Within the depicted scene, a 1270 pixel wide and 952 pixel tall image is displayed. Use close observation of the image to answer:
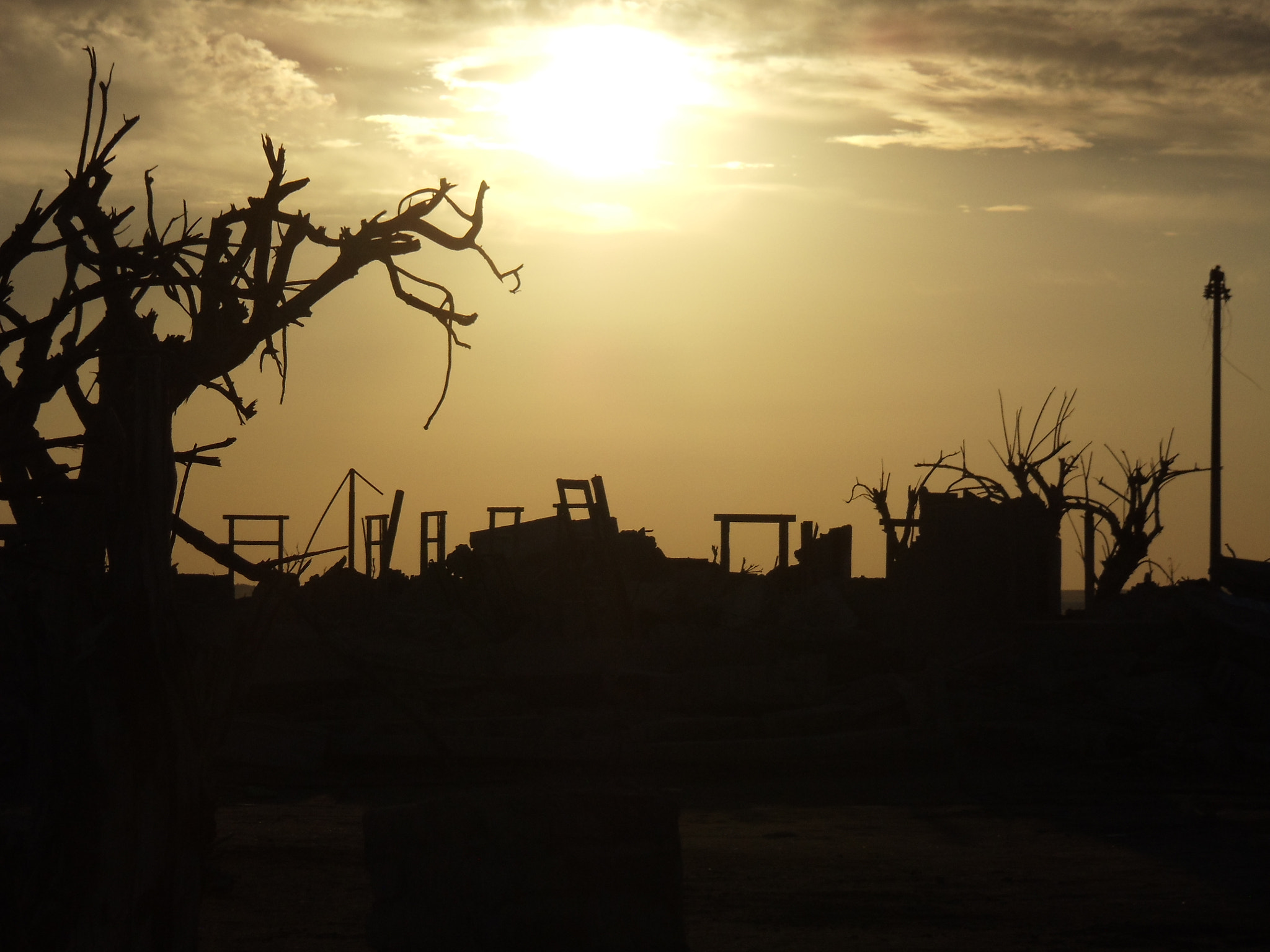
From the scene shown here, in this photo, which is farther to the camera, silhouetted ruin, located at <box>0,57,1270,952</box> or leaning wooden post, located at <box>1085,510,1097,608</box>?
leaning wooden post, located at <box>1085,510,1097,608</box>

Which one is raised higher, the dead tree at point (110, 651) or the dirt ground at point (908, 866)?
the dead tree at point (110, 651)

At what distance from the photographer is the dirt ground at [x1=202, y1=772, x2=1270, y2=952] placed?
6707 mm

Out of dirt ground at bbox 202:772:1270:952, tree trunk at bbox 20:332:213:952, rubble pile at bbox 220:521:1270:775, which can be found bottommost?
dirt ground at bbox 202:772:1270:952

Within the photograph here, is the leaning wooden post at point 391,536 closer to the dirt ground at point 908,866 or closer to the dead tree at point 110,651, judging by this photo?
the dirt ground at point 908,866

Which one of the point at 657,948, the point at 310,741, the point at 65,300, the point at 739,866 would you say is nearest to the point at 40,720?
the point at 65,300

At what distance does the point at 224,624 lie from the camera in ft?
54.9

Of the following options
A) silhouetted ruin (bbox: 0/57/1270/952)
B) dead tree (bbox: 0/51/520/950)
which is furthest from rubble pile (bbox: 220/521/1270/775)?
dead tree (bbox: 0/51/520/950)

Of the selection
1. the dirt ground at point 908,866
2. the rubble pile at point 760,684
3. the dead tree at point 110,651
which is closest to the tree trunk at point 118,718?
the dead tree at point 110,651

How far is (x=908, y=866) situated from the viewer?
8.43 metres

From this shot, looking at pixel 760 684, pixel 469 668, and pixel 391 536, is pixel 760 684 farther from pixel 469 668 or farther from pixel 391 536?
pixel 391 536

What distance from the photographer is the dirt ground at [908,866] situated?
6707mm

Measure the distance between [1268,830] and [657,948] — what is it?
5773mm

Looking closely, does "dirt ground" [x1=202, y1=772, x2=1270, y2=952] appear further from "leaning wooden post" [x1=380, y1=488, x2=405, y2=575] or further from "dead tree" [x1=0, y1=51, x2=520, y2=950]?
"leaning wooden post" [x1=380, y1=488, x2=405, y2=575]

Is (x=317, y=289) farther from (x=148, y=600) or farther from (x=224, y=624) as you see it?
(x=224, y=624)
